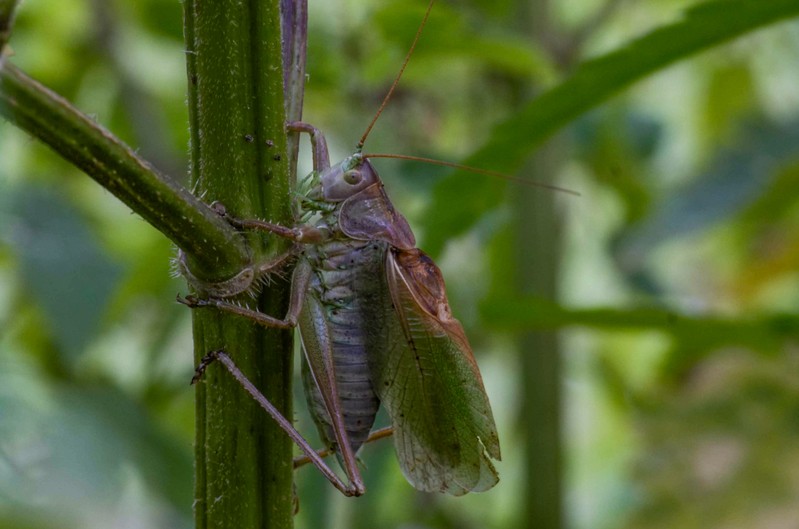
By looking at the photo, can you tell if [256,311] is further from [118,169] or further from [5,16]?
[5,16]

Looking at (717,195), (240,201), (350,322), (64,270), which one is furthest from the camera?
(717,195)

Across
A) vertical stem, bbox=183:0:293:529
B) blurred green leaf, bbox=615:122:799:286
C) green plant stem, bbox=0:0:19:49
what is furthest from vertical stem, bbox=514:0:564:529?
green plant stem, bbox=0:0:19:49

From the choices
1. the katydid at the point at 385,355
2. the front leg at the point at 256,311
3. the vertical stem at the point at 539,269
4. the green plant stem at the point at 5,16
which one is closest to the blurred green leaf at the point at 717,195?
the vertical stem at the point at 539,269

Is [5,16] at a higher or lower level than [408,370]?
higher

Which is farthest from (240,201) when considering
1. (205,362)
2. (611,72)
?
(611,72)

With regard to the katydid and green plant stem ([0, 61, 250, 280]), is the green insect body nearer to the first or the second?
the katydid

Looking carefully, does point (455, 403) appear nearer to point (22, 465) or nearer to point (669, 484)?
point (22, 465)
